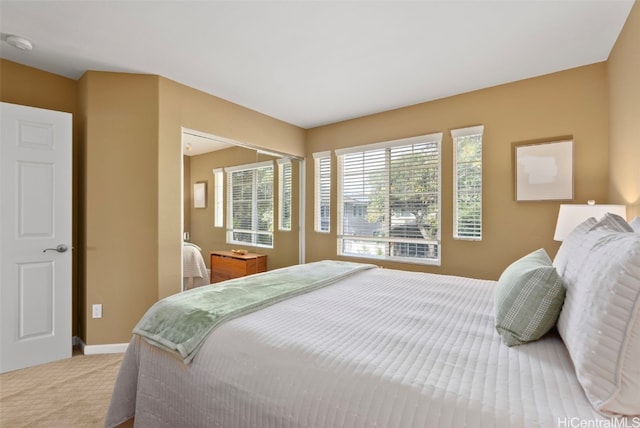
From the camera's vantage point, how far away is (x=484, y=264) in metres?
3.19

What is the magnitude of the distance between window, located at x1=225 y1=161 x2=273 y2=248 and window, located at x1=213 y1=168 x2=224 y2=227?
109 millimetres

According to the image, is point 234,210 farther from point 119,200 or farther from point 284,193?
point 119,200

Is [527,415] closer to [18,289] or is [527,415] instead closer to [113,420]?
[113,420]

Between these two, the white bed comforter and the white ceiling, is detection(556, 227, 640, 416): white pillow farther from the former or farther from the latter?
the white ceiling

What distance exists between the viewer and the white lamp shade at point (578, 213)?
2.02 meters

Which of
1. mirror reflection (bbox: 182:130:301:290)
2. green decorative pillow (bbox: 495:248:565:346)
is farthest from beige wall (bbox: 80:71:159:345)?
green decorative pillow (bbox: 495:248:565:346)

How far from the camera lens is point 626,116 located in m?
2.14

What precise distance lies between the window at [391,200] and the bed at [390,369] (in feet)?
6.78

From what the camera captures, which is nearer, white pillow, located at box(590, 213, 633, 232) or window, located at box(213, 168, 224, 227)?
white pillow, located at box(590, 213, 633, 232)

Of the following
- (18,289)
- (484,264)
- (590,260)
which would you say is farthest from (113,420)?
(484,264)

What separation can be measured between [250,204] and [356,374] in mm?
3304

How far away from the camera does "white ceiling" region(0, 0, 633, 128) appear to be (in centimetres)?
197

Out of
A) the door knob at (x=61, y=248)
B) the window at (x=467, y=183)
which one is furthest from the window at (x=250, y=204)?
the window at (x=467, y=183)

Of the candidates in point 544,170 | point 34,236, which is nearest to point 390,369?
point 544,170
